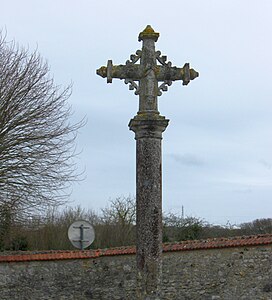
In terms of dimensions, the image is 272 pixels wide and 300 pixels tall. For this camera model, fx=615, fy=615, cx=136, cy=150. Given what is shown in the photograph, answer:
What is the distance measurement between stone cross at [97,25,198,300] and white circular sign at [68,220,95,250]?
559 centimetres

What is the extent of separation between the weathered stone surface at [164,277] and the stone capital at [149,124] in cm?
779

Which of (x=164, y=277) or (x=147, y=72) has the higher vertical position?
(x=147, y=72)

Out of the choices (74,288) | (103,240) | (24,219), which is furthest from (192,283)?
(103,240)

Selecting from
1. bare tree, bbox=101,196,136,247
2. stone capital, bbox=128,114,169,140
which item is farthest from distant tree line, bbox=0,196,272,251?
stone capital, bbox=128,114,169,140

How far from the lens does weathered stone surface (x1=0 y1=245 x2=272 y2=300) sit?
1462 centimetres

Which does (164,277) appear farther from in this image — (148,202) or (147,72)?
(147,72)

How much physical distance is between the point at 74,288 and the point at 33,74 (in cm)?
672

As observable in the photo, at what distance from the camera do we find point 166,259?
15.9 meters

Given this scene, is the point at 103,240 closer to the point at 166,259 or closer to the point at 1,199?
the point at 1,199

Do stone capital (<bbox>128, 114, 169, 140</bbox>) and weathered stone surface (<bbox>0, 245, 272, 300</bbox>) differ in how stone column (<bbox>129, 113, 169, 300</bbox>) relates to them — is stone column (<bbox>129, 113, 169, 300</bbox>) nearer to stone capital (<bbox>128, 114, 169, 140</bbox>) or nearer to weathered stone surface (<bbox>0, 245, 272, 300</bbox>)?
stone capital (<bbox>128, 114, 169, 140</bbox>)

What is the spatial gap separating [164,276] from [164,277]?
0.08 ft

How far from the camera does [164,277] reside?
15.8 m

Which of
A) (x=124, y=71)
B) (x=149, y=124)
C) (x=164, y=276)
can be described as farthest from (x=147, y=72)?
(x=164, y=276)

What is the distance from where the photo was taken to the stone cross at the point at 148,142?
7.44 m
